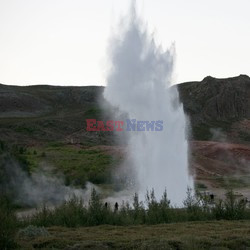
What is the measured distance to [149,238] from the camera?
9.81m

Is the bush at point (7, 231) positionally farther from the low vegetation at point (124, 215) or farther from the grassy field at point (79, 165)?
the grassy field at point (79, 165)

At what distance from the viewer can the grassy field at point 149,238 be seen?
909 cm

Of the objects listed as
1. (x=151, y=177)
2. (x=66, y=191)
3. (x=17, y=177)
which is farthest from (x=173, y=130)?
(x=17, y=177)

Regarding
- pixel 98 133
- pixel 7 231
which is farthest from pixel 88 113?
pixel 7 231

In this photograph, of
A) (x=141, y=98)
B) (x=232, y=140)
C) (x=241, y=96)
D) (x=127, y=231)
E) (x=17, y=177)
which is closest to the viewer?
(x=127, y=231)

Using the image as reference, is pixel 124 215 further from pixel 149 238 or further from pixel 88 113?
pixel 88 113

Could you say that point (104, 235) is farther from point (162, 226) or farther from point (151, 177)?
point (151, 177)

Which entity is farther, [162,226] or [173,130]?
[173,130]

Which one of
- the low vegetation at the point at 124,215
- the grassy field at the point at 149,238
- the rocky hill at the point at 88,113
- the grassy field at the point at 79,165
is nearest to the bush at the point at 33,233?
the grassy field at the point at 149,238

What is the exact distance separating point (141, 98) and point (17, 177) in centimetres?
1112

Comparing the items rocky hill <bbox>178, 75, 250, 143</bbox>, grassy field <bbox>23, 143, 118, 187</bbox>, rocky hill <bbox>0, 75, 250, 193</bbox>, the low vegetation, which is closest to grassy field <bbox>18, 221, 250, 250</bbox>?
the low vegetation

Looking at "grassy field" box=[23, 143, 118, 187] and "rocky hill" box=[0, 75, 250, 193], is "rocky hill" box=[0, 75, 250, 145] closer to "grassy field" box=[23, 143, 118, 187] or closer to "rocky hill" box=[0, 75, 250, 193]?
"rocky hill" box=[0, 75, 250, 193]

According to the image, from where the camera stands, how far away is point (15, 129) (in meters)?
65.4

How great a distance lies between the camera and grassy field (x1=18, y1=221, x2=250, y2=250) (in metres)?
9.09
